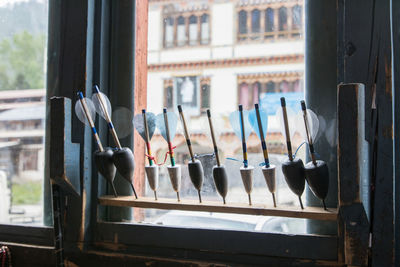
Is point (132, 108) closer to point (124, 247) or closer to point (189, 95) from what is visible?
point (189, 95)

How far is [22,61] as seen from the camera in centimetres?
133

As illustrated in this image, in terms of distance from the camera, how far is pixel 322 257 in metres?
0.91

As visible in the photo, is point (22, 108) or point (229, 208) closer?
point (229, 208)

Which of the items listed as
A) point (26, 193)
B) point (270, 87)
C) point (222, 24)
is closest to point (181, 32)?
point (222, 24)

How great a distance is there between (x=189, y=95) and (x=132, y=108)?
0.61 feet

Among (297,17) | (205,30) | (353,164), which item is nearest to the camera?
(353,164)

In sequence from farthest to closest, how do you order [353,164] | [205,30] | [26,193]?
[26,193] → [205,30] → [353,164]

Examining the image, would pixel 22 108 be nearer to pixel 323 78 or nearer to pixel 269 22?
pixel 269 22

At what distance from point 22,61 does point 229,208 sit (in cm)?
96

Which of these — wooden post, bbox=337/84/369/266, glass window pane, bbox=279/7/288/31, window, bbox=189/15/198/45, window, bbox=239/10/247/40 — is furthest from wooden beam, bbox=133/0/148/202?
wooden post, bbox=337/84/369/266

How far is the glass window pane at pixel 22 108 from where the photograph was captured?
127 centimetres

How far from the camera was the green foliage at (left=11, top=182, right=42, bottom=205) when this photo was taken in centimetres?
127

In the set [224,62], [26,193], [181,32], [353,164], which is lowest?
[26,193]

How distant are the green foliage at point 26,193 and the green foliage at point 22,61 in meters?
0.35
